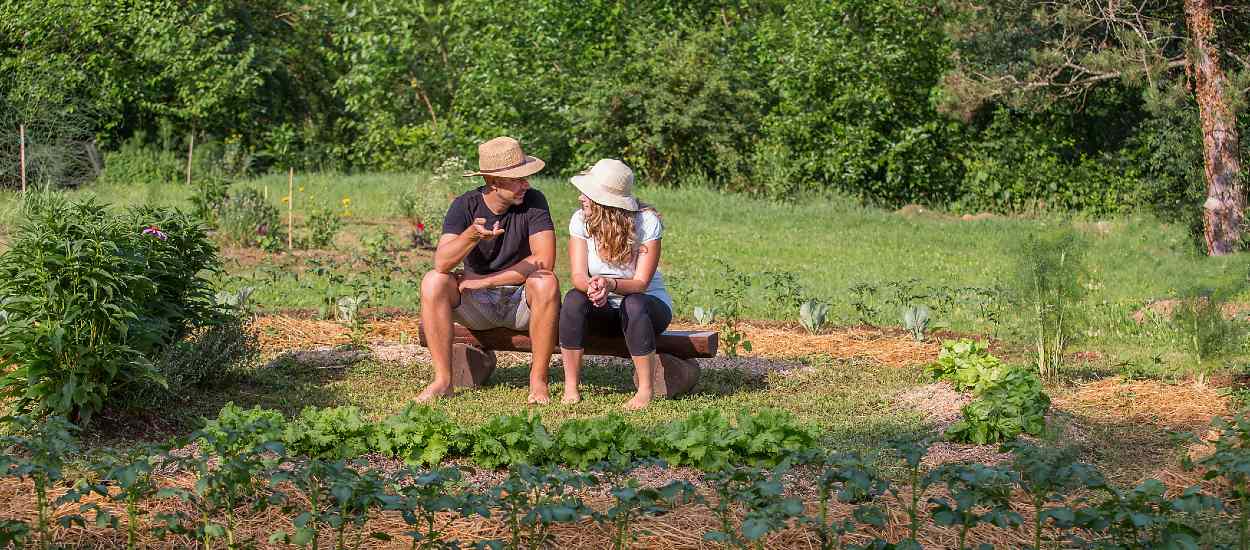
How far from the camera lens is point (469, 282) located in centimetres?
641

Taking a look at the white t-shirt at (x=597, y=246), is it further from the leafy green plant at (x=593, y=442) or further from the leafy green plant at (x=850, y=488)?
the leafy green plant at (x=850, y=488)

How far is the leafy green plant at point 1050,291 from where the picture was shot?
636cm

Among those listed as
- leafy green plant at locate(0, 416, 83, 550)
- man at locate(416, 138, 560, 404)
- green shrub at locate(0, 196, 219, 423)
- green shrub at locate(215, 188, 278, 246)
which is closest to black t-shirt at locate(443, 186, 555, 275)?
man at locate(416, 138, 560, 404)

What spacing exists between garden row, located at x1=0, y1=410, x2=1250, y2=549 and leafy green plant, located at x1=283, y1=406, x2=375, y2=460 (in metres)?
0.29

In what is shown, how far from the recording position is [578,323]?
620 centimetres

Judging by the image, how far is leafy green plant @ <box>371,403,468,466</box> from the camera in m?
4.86

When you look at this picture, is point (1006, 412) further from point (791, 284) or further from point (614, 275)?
point (791, 284)

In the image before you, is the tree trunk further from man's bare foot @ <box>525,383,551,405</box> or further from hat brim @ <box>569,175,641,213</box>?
man's bare foot @ <box>525,383,551,405</box>

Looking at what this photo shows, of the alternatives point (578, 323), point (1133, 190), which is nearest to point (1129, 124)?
point (1133, 190)

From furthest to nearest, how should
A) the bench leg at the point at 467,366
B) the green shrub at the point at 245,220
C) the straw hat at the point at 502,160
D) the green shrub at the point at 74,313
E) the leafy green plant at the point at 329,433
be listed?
the green shrub at the point at 245,220 → the bench leg at the point at 467,366 → the straw hat at the point at 502,160 → the green shrub at the point at 74,313 → the leafy green plant at the point at 329,433

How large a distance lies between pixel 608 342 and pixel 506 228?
0.71 metres

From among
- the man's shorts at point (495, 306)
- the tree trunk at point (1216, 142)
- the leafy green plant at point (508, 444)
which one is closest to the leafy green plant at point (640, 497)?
the leafy green plant at point (508, 444)

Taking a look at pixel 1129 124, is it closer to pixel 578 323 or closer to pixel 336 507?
pixel 578 323

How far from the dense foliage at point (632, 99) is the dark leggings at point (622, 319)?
1103 cm
